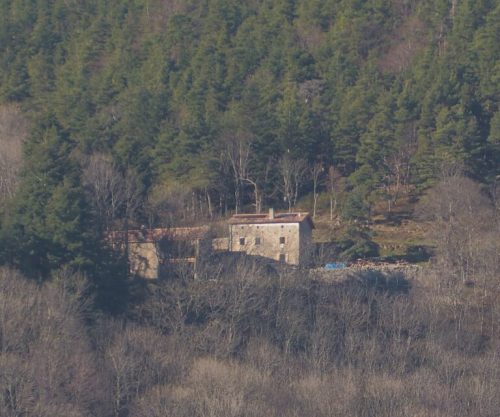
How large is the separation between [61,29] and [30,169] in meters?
26.8

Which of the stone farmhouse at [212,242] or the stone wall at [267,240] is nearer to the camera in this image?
the stone farmhouse at [212,242]

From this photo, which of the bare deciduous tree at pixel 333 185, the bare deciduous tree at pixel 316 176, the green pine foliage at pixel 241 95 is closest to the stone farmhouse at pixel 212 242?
the green pine foliage at pixel 241 95

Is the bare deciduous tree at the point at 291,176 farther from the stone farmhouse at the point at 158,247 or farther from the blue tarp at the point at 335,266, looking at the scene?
the blue tarp at the point at 335,266

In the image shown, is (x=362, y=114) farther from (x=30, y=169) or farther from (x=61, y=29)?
(x=61, y=29)

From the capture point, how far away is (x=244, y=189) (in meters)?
42.5

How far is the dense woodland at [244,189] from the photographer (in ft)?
84.8

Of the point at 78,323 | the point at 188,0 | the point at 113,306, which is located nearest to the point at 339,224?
the point at 113,306

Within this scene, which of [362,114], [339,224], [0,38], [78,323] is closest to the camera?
[78,323]

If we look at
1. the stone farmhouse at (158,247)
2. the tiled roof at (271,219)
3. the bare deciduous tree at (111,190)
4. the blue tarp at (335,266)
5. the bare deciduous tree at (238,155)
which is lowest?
the blue tarp at (335,266)

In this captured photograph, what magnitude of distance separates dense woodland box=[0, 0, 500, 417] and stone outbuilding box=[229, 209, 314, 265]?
190cm

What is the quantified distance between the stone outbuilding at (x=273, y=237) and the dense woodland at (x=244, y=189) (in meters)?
1.90

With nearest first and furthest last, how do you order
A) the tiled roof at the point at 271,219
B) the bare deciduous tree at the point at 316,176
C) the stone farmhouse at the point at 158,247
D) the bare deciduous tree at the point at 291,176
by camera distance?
1. the stone farmhouse at the point at 158,247
2. the tiled roof at the point at 271,219
3. the bare deciduous tree at the point at 291,176
4. the bare deciduous tree at the point at 316,176

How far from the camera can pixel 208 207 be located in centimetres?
4134

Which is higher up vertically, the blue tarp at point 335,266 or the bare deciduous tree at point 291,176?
the bare deciduous tree at point 291,176
